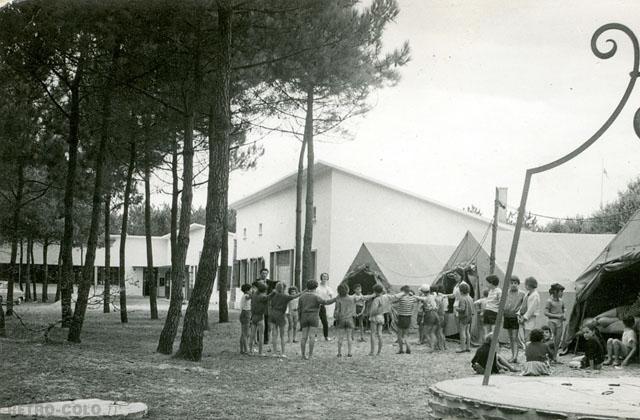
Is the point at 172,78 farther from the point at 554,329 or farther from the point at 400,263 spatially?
the point at 400,263

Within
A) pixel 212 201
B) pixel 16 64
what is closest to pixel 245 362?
pixel 212 201

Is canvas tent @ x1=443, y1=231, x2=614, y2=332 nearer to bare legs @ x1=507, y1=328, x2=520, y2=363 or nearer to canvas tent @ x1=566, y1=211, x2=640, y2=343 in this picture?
canvas tent @ x1=566, y1=211, x2=640, y2=343

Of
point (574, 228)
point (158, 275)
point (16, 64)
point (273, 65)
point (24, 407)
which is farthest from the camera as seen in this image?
point (158, 275)

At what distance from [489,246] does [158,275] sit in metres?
40.6

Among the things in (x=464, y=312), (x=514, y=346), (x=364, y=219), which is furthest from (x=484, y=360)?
(x=364, y=219)

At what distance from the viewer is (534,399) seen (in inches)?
227

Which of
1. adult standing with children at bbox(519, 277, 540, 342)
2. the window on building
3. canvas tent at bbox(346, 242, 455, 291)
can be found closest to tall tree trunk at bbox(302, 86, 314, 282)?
canvas tent at bbox(346, 242, 455, 291)

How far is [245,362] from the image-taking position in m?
12.5

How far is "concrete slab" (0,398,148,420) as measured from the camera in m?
6.86

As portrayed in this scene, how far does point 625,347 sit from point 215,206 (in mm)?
7545

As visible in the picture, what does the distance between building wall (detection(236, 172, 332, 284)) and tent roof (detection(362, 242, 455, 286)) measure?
13.4 feet

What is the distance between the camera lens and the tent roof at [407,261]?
2186 centimetres

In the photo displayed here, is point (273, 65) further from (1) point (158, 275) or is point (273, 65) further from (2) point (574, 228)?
(1) point (158, 275)

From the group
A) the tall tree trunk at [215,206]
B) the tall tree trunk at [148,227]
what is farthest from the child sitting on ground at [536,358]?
the tall tree trunk at [148,227]
